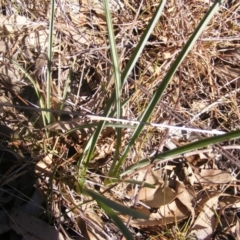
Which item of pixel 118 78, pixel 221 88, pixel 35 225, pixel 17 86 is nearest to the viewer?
pixel 118 78

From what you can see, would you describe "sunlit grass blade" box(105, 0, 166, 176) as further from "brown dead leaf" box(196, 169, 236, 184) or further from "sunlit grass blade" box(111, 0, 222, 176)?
"brown dead leaf" box(196, 169, 236, 184)

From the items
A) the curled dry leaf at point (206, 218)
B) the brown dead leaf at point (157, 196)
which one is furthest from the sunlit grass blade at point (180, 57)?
the curled dry leaf at point (206, 218)

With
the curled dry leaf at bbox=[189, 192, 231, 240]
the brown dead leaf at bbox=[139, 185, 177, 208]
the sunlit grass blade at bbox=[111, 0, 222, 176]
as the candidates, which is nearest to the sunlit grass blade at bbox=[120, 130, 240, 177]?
the sunlit grass blade at bbox=[111, 0, 222, 176]

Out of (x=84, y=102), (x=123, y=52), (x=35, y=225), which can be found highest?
(x=123, y=52)

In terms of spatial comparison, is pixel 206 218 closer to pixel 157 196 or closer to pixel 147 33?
pixel 157 196

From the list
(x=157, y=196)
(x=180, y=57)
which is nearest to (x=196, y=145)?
(x=180, y=57)

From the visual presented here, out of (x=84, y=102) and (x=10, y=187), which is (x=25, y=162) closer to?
(x=10, y=187)

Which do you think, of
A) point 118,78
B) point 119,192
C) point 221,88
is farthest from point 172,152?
point 221,88

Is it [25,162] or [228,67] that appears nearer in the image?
[25,162]

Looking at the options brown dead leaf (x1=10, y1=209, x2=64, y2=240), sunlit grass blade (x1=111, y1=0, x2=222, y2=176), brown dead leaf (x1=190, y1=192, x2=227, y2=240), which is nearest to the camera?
sunlit grass blade (x1=111, y1=0, x2=222, y2=176)
